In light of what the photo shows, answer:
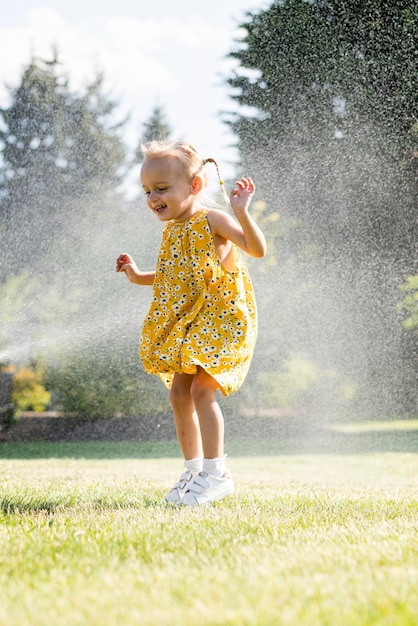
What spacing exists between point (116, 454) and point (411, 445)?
3.85m

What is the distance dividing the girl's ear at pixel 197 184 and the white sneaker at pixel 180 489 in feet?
3.66

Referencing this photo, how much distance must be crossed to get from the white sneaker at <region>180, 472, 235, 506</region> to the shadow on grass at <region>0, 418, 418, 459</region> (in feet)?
21.1

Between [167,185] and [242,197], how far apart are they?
0.40 meters

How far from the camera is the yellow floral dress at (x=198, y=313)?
9.95ft

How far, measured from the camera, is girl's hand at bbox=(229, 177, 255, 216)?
9.57 ft

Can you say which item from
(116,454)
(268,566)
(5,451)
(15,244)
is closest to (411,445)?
(116,454)

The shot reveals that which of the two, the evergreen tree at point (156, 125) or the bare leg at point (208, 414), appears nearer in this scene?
the bare leg at point (208, 414)

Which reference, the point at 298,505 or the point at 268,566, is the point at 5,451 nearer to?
the point at 298,505

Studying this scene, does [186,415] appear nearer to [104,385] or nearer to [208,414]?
[208,414]

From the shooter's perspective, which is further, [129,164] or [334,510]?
[129,164]

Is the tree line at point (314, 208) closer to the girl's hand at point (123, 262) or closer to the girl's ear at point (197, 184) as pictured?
the girl's hand at point (123, 262)

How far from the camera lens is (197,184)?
325 cm

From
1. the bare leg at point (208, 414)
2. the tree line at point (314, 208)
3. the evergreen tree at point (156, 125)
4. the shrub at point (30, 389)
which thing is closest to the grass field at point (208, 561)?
the bare leg at point (208, 414)

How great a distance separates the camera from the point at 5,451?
34.7 ft
